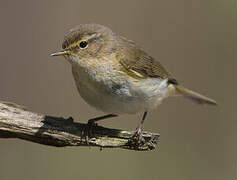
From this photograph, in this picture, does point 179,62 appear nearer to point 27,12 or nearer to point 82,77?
point 27,12

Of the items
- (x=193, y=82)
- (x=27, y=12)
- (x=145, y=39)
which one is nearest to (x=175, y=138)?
(x=193, y=82)

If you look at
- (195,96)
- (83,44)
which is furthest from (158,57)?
(83,44)

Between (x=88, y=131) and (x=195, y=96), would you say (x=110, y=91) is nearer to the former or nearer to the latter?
(x=88, y=131)

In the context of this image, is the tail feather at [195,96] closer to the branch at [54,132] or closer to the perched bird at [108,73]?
the perched bird at [108,73]

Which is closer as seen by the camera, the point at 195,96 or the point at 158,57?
the point at 195,96

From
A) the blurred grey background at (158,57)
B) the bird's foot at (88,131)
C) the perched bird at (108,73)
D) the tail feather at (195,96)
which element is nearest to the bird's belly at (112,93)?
the perched bird at (108,73)

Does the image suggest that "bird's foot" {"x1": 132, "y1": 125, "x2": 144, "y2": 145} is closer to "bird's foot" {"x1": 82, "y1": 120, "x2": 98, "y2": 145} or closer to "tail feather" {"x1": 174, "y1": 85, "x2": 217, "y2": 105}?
"bird's foot" {"x1": 82, "y1": 120, "x2": 98, "y2": 145}
